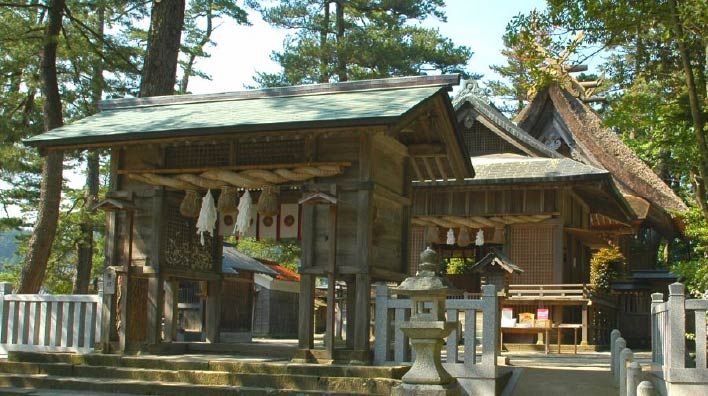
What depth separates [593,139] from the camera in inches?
1113

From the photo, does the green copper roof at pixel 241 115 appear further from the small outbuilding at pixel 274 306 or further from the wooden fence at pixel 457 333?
the small outbuilding at pixel 274 306

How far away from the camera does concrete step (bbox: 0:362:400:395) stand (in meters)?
11.1

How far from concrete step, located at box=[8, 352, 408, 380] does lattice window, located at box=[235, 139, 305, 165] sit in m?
3.21

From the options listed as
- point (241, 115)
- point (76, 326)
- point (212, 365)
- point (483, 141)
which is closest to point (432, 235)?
point (483, 141)

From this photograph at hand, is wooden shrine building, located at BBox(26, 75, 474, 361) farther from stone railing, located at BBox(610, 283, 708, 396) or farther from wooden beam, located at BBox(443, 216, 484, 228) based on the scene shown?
wooden beam, located at BBox(443, 216, 484, 228)

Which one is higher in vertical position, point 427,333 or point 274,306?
point 427,333

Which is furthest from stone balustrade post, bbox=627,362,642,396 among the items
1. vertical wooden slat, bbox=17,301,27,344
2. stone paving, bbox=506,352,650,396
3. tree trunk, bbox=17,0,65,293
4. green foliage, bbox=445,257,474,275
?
green foliage, bbox=445,257,474,275

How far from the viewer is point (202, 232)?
14.5 meters

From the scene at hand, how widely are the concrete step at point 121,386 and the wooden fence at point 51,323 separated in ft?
3.47

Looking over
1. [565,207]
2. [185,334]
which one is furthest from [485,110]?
[185,334]

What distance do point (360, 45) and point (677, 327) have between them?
25073 mm

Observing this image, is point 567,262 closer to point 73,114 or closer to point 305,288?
point 305,288

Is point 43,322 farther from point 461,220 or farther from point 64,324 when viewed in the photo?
point 461,220

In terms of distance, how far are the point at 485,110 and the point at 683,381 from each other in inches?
643
